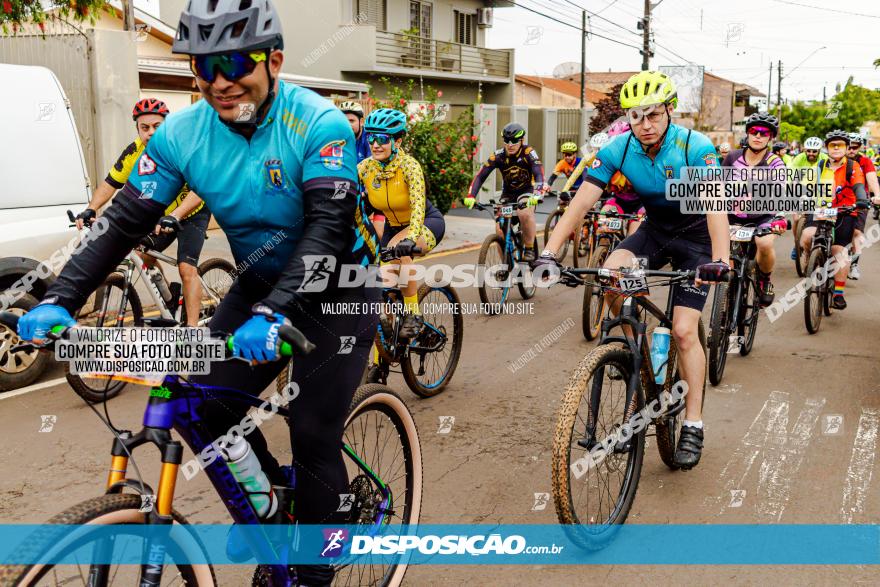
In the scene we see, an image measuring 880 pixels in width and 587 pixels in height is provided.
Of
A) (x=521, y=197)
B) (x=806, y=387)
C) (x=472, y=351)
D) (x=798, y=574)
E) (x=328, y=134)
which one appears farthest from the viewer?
(x=521, y=197)

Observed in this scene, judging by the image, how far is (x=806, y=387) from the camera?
700 centimetres

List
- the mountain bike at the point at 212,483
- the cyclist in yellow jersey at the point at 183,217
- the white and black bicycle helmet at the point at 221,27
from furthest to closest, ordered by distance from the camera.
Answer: the cyclist in yellow jersey at the point at 183,217 < the white and black bicycle helmet at the point at 221,27 < the mountain bike at the point at 212,483

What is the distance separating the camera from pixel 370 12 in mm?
27797

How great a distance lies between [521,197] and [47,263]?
17.7 feet

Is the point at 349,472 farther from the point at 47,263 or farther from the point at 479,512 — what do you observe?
the point at 47,263

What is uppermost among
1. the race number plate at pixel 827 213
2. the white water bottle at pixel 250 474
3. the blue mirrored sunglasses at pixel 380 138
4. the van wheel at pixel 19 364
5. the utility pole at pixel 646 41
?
the utility pole at pixel 646 41

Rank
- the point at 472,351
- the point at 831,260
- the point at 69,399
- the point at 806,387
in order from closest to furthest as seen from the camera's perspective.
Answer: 1. the point at 69,399
2. the point at 806,387
3. the point at 472,351
4. the point at 831,260

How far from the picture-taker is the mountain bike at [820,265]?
8914 millimetres

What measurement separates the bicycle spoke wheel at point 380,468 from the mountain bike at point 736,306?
11.7 ft

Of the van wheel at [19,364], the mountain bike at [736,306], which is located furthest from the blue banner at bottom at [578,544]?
the van wheel at [19,364]

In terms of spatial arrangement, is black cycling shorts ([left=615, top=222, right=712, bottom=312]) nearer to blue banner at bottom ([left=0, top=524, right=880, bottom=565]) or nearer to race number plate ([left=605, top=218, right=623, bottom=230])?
blue banner at bottom ([left=0, top=524, right=880, bottom=565])

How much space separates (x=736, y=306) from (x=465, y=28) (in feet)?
91.8

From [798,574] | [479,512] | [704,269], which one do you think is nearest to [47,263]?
[479,512]

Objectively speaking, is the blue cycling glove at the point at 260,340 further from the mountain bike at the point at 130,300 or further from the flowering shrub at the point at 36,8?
the flowering shrub at the point at 36,8
